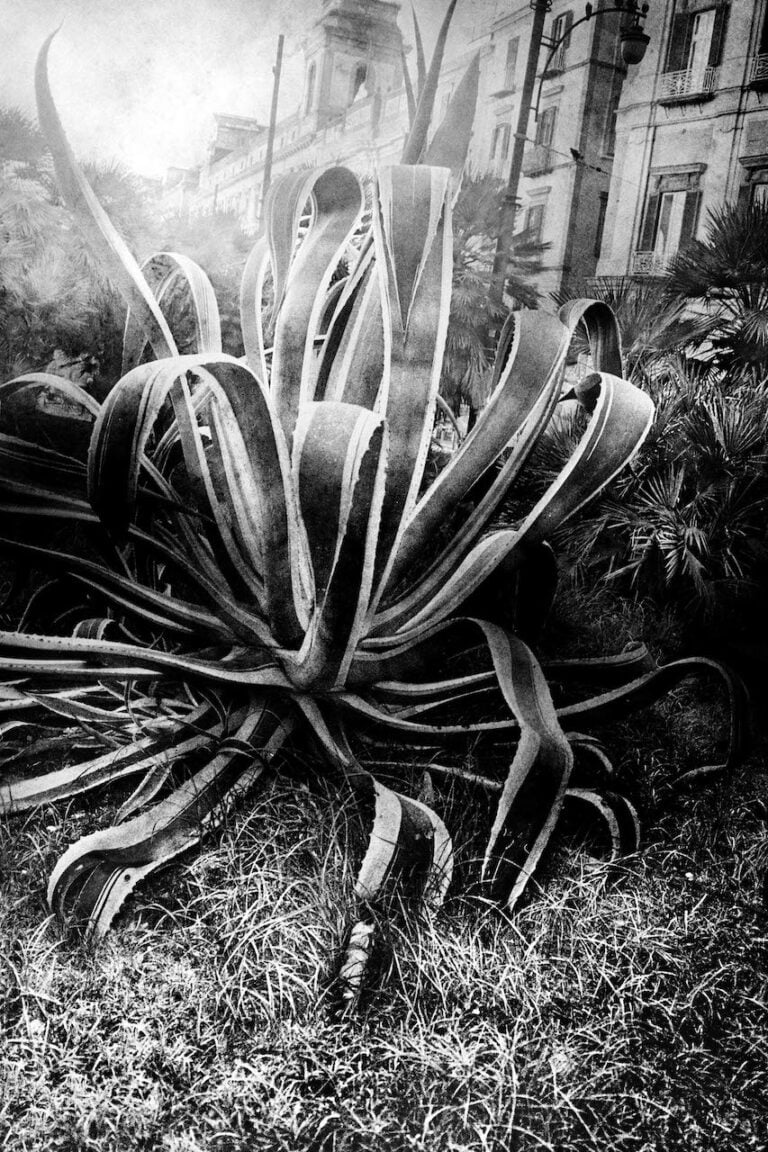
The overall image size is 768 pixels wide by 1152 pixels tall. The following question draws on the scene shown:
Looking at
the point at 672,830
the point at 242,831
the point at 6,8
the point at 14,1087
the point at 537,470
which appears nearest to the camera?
the point at 14,1087

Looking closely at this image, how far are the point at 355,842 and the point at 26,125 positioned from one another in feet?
6.89

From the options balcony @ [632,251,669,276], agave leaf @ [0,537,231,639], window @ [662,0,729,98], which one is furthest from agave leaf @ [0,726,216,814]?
window @ [662,0,729,98]

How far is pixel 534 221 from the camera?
2.65 m

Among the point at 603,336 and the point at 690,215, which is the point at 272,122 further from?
the point at 603,336

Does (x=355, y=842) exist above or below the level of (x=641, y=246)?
below

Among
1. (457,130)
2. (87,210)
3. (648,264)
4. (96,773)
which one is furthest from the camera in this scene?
(648,264)

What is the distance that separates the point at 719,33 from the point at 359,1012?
2.48 meters

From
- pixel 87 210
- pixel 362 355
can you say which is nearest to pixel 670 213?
pixel 362 355

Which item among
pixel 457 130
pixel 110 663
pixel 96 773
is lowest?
pixel 96 773

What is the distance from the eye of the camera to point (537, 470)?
2.75 meters

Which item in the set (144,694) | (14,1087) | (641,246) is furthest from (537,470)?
(14,1087)

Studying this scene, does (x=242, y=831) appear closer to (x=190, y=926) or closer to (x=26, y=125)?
(x=190, y=926)

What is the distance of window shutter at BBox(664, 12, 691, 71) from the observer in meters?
2.45

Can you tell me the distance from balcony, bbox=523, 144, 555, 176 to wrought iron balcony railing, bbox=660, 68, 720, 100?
33cm
